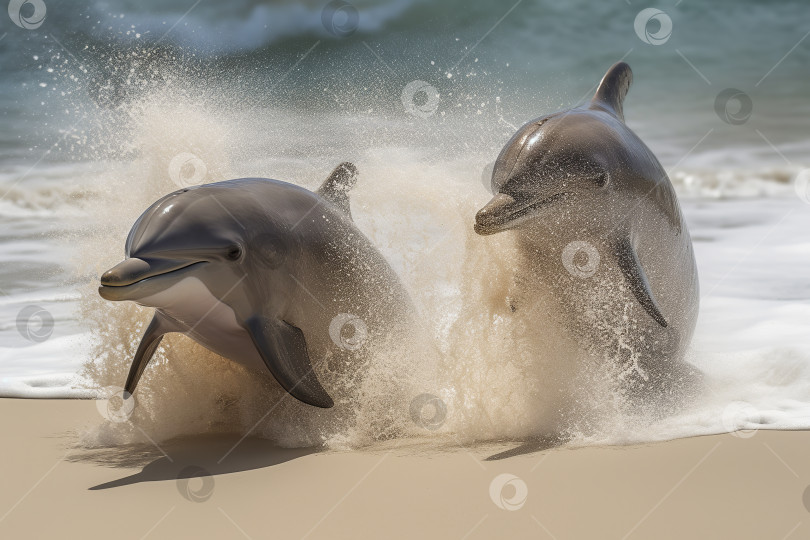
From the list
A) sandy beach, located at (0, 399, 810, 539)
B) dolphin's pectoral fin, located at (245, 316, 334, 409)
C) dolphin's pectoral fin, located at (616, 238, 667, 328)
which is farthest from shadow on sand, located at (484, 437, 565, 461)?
dolphin's pectoral fin, located at (245, 316, 334, 409)

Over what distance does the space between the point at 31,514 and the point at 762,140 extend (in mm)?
21653

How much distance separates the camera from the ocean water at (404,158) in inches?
255

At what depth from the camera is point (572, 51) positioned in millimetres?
26078

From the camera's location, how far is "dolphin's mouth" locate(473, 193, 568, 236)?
17.8 feet

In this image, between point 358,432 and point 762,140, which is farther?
point 762,140

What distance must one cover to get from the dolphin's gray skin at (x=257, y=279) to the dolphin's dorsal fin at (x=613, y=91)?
2221 mm

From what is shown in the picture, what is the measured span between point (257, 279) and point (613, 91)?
3.45 m

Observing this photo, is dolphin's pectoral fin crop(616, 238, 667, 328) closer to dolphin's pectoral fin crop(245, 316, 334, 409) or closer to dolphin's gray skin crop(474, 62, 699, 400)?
dolphin's gray skin crop(474, 62, 699, 400)

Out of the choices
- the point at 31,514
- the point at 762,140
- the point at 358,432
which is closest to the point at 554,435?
the point at 358,432

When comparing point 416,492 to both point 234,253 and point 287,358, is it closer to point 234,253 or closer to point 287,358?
point 287,358

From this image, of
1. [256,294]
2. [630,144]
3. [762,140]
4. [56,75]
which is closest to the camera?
[256,294]

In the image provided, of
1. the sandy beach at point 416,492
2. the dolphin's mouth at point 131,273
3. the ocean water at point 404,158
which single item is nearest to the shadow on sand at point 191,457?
the sandy beach at point 416,492

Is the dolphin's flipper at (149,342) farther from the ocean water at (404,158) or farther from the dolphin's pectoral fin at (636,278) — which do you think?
the dolphin's pectoral fin at (636,278)

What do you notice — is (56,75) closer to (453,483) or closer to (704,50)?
(704,50)
